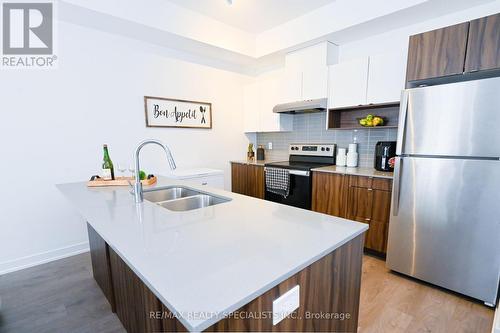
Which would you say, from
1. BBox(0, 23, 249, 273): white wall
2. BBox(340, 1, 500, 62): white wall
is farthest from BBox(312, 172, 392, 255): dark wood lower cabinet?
BBox(0, 23, 249, 273): white wall

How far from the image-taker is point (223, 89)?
3.76 meters

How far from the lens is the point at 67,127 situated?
2.49m

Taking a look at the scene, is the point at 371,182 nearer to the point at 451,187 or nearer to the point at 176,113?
the point at 451,187

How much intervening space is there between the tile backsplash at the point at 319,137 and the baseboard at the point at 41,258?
115 inches

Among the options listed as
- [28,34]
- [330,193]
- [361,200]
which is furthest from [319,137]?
[28,34]

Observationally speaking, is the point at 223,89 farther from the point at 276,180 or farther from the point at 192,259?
the point at 192,259

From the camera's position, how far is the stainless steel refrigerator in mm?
1640

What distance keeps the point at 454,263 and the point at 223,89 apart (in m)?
3.42

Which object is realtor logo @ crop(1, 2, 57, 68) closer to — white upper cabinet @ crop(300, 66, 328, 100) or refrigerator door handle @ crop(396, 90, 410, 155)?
white upper cabinet @ crop(300, 66, 328, 100)

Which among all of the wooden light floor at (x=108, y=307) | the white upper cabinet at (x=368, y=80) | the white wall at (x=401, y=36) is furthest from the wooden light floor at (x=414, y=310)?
the white wall at (x=401, y=36)

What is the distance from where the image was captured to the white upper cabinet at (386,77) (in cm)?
231

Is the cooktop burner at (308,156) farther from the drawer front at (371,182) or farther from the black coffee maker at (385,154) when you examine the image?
the black coffee maker at (385,154)

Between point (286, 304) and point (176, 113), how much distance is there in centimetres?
297

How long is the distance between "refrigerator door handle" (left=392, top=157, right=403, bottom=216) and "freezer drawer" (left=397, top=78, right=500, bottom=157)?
0.31 feet
